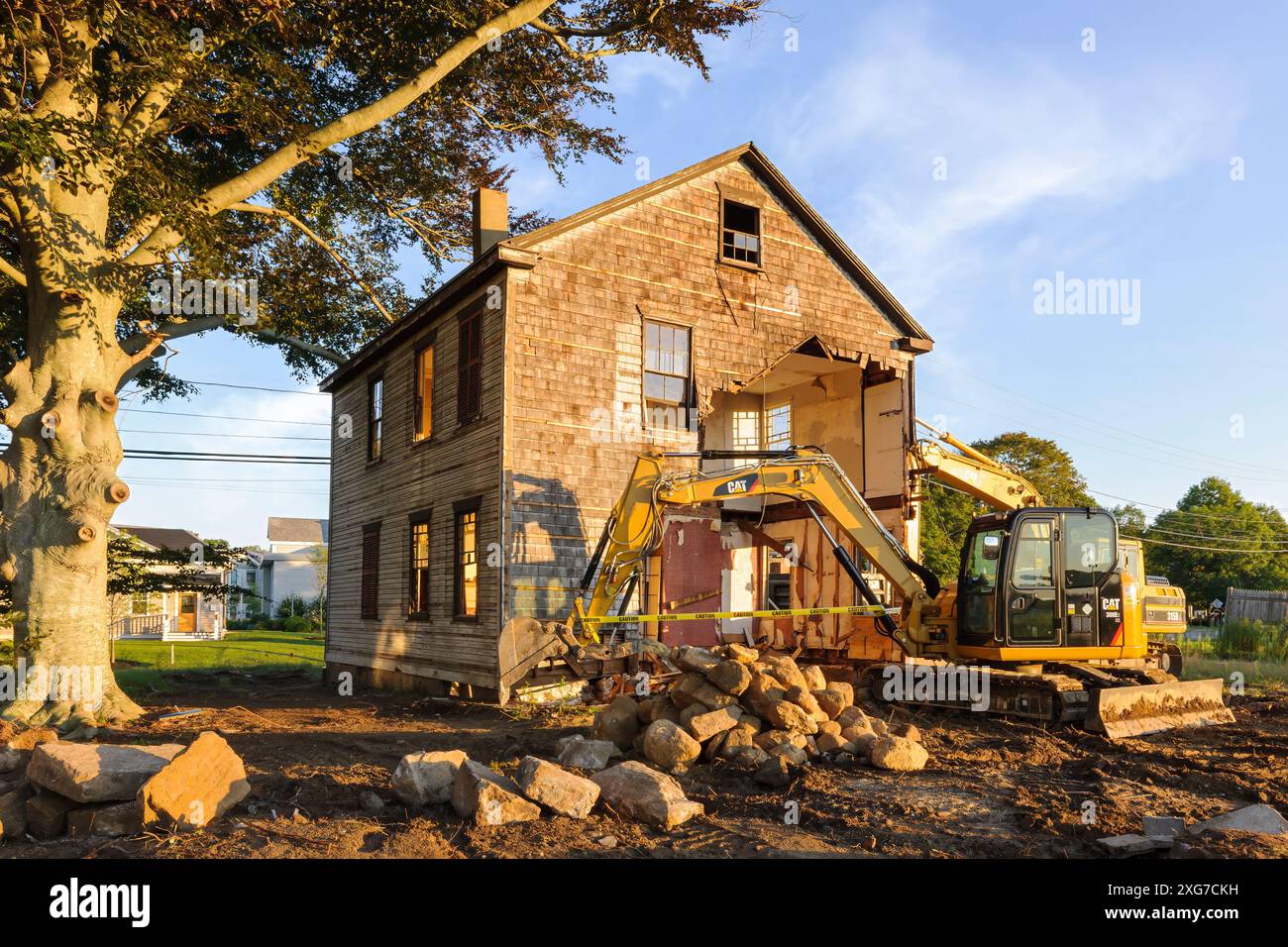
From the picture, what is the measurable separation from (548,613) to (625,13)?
12056 mm

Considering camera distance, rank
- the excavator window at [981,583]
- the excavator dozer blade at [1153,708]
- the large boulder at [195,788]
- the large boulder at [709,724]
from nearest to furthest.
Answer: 1. the large boulder at [195,788]
2. the large boulder at [709,724]
3. the excavator dozer blade at [1153,708]
4. the excavator window at [981,583]

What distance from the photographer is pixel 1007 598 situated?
12312 millimetres

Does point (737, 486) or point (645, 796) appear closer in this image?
point (645, 796)

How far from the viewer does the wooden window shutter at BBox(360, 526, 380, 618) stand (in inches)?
810

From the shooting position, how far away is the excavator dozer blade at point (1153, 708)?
1137 centimetres

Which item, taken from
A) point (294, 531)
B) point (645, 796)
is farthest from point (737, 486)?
point (294, 531)

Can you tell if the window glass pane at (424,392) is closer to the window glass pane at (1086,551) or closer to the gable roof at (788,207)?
the gable roof at (788,207)

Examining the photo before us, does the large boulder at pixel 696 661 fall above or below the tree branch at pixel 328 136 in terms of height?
below

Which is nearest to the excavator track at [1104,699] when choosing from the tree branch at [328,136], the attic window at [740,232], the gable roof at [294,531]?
the attic window at [740,232]

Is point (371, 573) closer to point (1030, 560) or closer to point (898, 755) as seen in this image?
point (1030, 560)

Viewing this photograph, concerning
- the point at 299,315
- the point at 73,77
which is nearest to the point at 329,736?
the point at 73,77

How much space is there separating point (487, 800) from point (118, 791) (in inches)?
120

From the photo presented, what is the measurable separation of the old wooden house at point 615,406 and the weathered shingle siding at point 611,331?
36 millimetres
